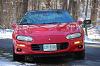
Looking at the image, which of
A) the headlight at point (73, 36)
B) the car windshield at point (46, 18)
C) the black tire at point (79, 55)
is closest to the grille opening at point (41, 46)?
the headlight at point (73, 36)

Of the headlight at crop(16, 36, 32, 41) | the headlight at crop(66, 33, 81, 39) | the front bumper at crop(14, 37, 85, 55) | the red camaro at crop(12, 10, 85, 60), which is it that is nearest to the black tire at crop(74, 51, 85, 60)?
the red camaro at crop(12, 10, 85, 60)

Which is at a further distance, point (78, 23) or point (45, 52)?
point (78, 23)

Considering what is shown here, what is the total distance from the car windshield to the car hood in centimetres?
57

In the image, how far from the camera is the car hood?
10.1m

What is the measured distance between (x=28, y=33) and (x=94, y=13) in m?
28.6

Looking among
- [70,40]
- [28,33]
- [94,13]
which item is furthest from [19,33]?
[94,13]

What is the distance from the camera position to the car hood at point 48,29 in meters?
10.1

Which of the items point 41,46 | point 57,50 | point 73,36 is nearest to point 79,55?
point 73,36

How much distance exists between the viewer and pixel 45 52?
32.8 ft

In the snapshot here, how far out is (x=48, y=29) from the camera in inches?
406

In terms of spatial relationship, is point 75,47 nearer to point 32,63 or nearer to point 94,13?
point 32,63

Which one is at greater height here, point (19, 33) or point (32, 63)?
point (19, 33)

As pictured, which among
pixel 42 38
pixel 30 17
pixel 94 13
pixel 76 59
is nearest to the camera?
pixel 42 38

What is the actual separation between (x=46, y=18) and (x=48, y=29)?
1.42m
